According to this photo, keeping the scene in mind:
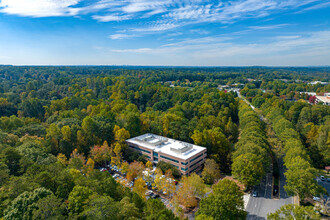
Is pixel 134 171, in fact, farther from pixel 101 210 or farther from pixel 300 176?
pixel 300 176

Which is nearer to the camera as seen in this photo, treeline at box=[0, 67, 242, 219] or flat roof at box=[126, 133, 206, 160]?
treeline at box=[0, 67, 242, 219]

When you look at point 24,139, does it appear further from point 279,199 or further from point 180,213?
point 279,199

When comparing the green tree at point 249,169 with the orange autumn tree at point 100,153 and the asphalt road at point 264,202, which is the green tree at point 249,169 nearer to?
the asphalt road at point 264,202

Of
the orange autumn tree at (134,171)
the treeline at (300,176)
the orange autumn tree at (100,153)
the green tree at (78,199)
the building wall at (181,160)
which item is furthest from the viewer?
the orange autumn tree at (100,153)

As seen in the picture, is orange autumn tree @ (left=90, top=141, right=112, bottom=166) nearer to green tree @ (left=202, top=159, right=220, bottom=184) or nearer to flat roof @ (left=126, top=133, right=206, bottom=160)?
flat roof @ (left=126, top=133, right=206, bottom=160)

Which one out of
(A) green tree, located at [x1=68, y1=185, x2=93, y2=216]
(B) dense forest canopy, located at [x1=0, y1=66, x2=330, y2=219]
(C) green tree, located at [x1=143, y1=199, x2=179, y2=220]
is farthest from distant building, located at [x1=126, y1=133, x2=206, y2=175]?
(A) green tree, located at [x1=68, y1=185, x2=93, y2=216]

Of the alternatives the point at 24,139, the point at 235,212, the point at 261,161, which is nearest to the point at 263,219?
the point at 235,212

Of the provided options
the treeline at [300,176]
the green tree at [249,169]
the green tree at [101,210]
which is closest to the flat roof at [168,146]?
the green tree at [249,169]

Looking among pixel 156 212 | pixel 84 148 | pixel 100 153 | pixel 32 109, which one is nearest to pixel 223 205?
pixel 156 212

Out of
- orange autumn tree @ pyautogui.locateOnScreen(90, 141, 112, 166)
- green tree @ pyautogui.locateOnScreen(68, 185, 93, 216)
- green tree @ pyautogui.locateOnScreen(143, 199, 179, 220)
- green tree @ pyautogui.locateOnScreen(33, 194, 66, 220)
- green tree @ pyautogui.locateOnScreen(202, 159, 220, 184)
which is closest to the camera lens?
green tree @ pyautogui.locateOnScreen(33, 194, 66, 220)
